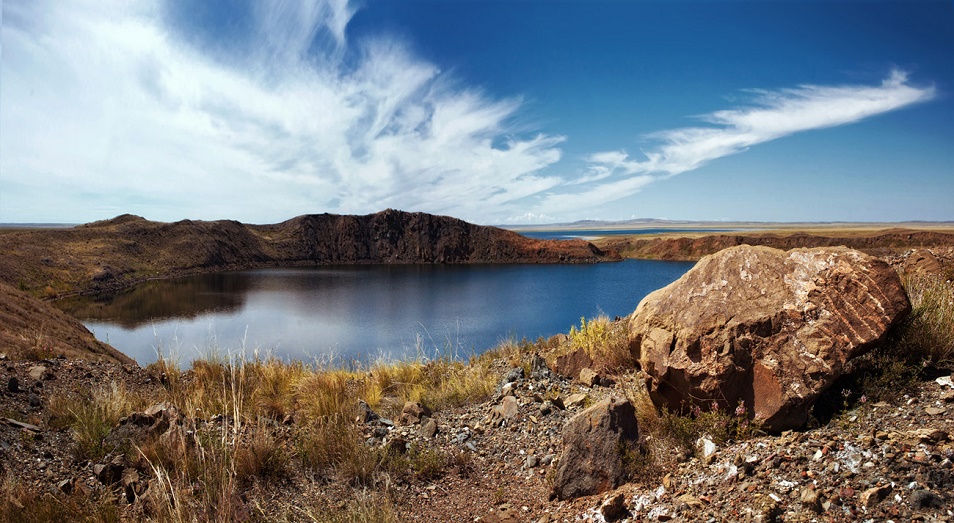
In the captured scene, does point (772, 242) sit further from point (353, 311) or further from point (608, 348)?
point (608, 348)

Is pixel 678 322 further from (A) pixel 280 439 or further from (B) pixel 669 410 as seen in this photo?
(A) pixel 280 439

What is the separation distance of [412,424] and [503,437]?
1124mm

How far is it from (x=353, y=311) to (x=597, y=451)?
25.0 meters

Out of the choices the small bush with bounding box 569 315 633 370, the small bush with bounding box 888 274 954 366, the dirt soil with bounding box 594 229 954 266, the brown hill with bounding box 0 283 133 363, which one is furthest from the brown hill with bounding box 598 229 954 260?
the brown hill with bounding box 0 283 133 363

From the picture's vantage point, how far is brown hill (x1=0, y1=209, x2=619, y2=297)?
36188 mm

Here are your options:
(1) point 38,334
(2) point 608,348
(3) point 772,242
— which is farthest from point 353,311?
(3) point 772,242

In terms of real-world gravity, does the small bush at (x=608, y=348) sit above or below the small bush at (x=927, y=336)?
below

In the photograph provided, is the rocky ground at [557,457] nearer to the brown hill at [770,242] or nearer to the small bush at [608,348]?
the small bush at [608,348]

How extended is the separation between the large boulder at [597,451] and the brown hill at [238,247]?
1566 inches

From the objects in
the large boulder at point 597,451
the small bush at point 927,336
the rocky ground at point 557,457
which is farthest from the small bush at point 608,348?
the small bush at point 927,336

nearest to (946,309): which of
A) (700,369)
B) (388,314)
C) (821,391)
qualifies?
(821,391)

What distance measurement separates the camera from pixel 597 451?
3492mm

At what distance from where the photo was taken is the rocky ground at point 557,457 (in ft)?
8.00

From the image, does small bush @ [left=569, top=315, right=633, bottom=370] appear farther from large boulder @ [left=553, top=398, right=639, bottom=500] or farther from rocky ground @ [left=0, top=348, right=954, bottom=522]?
large boulder @ [left=553, top=398, right=639, bottom=500]
